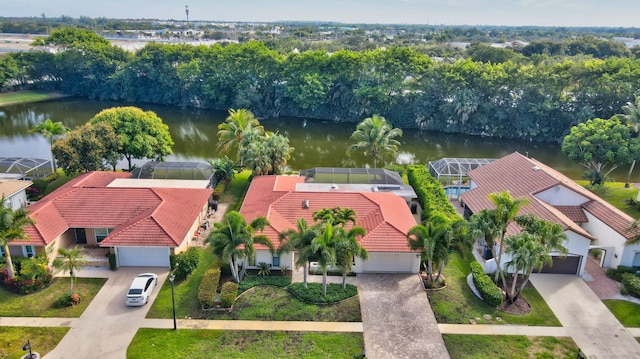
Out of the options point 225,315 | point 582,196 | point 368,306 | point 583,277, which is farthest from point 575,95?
point 225,315

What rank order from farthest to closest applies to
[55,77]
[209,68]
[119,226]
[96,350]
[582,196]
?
[55,77] → [209,68] → [582,196] → [119,226] → [96,350]

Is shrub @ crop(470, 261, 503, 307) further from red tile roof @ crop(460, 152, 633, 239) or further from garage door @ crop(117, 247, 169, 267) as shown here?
garage door @ crop(117, 247, 169, 267)

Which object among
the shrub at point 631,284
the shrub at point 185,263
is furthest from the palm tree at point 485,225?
the shrub at point 185,263

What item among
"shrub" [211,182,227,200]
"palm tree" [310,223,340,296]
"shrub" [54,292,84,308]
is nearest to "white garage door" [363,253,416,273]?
"palm tree" [310,223,340,296]

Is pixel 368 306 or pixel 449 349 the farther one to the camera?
pixel 368 306

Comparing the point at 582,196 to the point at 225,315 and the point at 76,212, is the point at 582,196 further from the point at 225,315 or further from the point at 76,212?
the point at 76,212

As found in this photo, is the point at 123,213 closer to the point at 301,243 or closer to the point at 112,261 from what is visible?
the point at 112,261

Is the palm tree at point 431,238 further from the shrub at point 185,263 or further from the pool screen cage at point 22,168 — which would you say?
the pool screen cage at point 22,168
